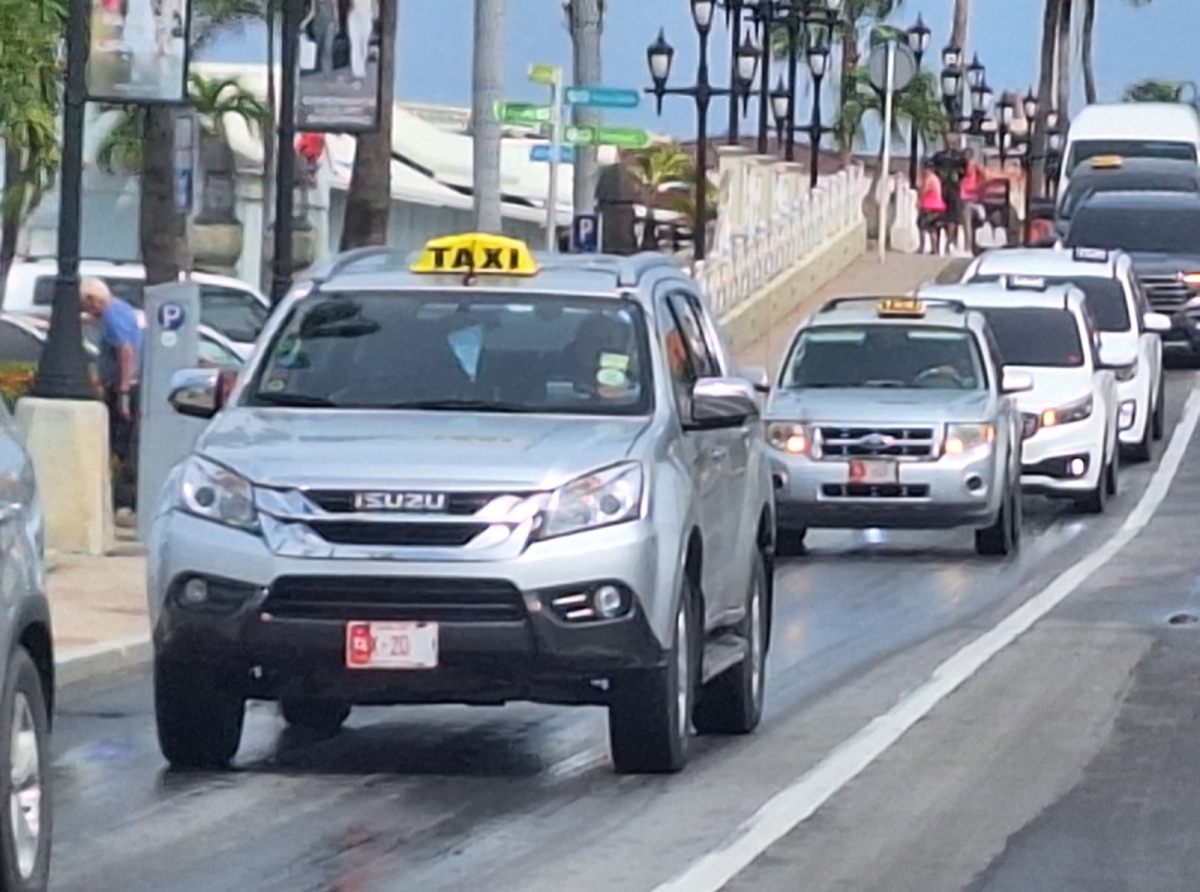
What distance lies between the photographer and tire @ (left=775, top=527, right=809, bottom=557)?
2203cm

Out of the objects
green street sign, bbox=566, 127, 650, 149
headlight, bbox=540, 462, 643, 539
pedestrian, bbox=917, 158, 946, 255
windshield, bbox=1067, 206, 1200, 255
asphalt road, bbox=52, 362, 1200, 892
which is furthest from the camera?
pedestrian, bbox=917, 158, 946, 255

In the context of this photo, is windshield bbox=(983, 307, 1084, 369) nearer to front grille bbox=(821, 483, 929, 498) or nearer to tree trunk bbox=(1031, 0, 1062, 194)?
front grille bbox=(821, 483, 929, 498)

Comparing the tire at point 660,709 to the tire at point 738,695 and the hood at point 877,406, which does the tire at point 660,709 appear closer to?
the tire at point 738,695

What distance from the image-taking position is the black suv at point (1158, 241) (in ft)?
131

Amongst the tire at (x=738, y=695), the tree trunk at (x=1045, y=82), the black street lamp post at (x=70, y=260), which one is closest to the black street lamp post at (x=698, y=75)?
the black street lamp post at (x=70, y=260)

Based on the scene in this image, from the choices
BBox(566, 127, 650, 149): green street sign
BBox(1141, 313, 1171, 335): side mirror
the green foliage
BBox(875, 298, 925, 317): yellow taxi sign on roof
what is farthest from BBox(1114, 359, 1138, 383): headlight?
the green foliage

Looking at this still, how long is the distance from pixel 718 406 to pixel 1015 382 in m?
12.0

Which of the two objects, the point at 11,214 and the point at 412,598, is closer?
the point at 412,598

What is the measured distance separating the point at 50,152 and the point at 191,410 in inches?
1191

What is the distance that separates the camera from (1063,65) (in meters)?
93.9

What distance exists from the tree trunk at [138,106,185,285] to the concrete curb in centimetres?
1488

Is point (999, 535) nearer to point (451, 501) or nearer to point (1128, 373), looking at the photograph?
point (1128, 373)

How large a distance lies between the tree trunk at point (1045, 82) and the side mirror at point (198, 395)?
62448 millimetres

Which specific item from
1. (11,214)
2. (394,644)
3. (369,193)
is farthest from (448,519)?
(11,214)
